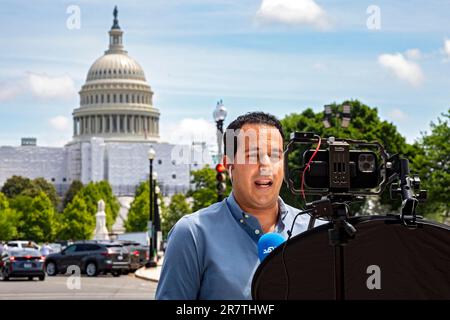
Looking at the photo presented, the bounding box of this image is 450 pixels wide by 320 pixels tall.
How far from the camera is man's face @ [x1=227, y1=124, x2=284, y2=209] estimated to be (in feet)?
11.5

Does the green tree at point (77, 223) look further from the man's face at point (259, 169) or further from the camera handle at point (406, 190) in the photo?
the camera handle at point (406, 190)

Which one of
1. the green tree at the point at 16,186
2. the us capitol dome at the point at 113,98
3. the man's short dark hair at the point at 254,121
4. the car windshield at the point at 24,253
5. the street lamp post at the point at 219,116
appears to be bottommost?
the car windshield at the point at 24,253

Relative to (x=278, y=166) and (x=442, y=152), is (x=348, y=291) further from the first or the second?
(x=442, y=152)

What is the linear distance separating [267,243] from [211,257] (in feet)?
0.59

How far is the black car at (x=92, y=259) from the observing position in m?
41.6

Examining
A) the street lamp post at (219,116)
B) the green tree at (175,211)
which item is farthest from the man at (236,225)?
the green tree at (175,211)

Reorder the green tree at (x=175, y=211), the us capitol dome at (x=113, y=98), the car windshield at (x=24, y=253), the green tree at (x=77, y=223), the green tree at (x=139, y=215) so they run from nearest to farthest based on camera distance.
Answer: the car windshield at (x=24, y=253)
the green tree at (x=175, y=211)
the green tree at (x=77, y=223)
the green tree at (x=139, y=215)
the us capitol dome at (x=113, y=98)

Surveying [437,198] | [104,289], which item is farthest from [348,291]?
[437,198]

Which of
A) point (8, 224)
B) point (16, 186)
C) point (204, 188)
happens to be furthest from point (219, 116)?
point (16, 186)

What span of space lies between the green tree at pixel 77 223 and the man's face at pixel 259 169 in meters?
141

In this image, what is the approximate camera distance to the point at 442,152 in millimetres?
54062

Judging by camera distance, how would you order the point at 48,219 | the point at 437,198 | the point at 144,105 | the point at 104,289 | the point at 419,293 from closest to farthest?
the point at 419,293, the point at 104,289, the point at 437,198, the point at 48,219, the point at 144,105
